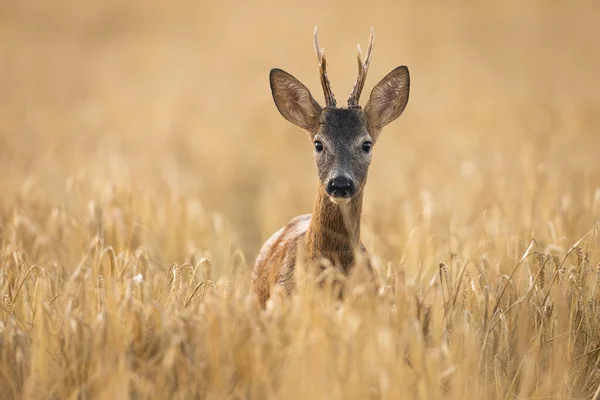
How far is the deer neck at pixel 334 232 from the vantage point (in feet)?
15.4

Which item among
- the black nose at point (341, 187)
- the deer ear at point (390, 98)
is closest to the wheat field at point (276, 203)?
the black nose at point (341, 187)

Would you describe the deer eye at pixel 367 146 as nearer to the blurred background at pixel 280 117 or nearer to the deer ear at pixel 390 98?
the deer ear at pixel 390 98

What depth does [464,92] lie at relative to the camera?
12898mm

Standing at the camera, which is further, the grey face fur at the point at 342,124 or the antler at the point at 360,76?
the antler at the point at 360,76

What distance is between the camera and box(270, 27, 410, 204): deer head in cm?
476

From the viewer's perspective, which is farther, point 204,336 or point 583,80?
point 583,80

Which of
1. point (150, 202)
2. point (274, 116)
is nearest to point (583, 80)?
point (274, 116)

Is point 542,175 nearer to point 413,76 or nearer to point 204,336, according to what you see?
point 204,336

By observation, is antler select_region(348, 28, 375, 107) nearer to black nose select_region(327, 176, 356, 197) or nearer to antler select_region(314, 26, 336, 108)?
antler select_region(314, 26, 336, 108)

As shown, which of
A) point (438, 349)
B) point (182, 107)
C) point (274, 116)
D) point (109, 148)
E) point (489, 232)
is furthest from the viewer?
point (182, 107)

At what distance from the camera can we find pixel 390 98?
17.7 feet

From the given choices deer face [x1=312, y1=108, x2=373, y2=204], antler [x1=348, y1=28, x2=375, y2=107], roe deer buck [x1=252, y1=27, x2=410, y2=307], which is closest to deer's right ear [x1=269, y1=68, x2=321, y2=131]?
roe deer buck [x1=252, y1=27, x2=410, y2=307]

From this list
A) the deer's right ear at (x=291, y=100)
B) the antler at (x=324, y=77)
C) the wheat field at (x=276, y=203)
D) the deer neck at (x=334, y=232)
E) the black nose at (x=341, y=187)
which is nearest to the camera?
the wheat field at (x=276, y=203)

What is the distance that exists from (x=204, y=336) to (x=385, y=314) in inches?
30.9
